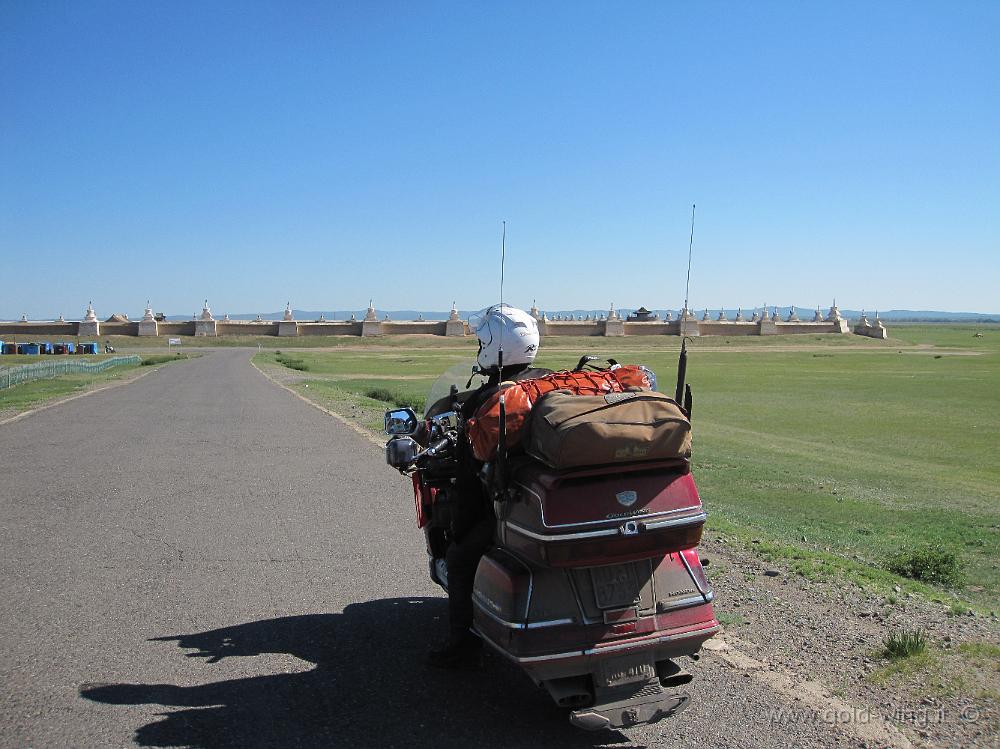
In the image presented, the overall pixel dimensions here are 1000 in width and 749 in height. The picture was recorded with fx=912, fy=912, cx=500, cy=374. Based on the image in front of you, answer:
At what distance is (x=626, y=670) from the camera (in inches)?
160

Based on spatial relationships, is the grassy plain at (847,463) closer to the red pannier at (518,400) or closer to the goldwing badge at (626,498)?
the red pannier at (518,400)

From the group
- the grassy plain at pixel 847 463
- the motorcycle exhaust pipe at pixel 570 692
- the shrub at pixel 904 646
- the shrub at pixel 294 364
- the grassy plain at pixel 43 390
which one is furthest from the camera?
the shrub at pixel 294 364

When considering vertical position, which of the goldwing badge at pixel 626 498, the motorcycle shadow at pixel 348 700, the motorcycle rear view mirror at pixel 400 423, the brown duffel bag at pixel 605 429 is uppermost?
the brown duffel bag at pixel 605 429

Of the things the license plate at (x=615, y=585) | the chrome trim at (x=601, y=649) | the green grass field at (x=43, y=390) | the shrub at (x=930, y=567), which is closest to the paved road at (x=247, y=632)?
the chrome trim at (x=601, y=649)

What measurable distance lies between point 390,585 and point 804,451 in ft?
39.9

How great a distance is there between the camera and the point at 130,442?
15094 millimetres

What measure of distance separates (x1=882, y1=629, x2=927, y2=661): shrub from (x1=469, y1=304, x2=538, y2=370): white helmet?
2613 mm

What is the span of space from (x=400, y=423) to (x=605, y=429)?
4.75 feet

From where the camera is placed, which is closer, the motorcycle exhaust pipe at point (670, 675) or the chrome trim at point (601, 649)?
the chrome trim at point (601, 649)

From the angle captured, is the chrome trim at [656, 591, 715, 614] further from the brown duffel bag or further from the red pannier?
the red pannier

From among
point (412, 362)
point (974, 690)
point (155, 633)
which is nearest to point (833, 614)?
point (974, 690)

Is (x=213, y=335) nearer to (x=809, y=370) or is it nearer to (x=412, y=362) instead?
(x=412, y=362)

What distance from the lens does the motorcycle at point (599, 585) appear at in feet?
13.0

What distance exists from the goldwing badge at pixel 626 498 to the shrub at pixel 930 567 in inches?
192
